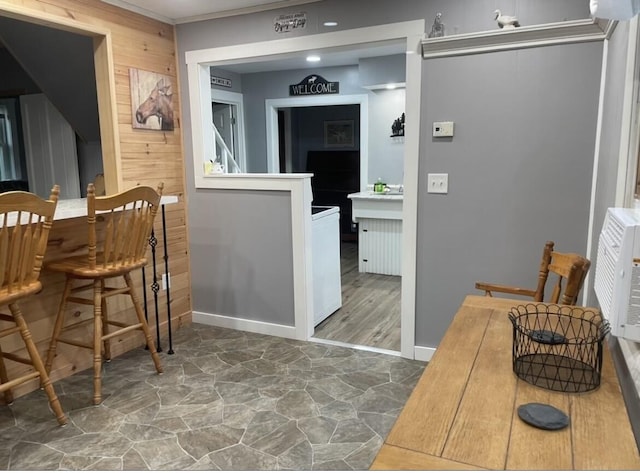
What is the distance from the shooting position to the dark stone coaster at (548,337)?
1.40m

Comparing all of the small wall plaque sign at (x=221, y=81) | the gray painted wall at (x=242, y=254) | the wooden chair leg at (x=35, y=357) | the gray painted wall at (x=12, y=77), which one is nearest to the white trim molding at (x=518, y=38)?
the gray painted wall at (x=242, y=254)

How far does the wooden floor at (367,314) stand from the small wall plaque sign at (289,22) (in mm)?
2191

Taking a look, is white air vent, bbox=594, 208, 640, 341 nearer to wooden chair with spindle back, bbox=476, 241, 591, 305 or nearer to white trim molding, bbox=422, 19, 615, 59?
wooden chair with spindle back, bbox=476, 241, 591, 305

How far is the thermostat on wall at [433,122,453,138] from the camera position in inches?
109

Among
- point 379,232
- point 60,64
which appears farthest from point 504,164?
point 60,64

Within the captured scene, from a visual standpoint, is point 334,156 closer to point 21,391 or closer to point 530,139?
point 530,139

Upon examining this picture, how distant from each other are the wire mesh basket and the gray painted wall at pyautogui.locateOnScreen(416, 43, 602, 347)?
1.12 meters

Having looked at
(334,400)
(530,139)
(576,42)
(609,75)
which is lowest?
(334,400)

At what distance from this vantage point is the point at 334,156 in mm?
7664

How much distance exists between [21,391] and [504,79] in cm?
324

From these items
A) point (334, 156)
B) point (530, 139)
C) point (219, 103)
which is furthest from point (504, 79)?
point (334, 156)

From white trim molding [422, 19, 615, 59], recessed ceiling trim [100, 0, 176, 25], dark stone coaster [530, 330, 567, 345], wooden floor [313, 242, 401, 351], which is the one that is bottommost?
wooden floor [313, 242, 401, 351]

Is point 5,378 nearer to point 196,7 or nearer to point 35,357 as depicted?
point 35,357

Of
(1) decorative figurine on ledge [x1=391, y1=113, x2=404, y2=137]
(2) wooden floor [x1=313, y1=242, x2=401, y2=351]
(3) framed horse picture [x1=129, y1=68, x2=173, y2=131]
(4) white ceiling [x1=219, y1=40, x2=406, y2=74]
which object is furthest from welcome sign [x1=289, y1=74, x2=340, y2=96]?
(3) framed horse picture [x1=129, y1=68, x2=173, y2=131]
